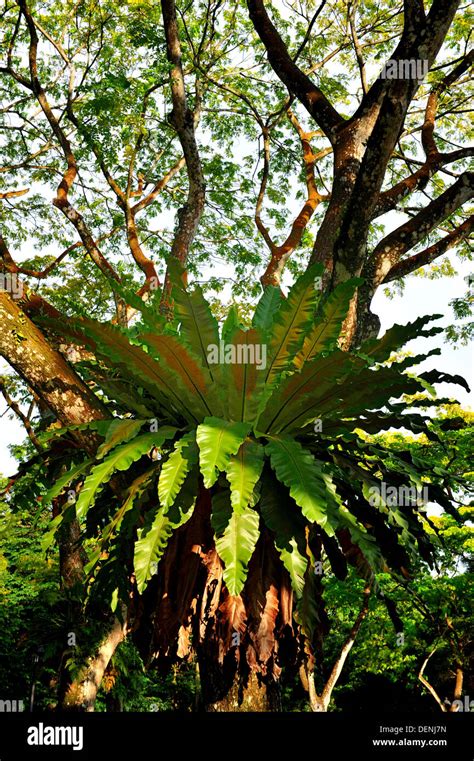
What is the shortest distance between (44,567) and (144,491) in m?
8.81

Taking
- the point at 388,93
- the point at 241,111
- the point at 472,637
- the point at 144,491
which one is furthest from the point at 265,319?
the point at 472,637

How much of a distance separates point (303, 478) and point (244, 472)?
230mm

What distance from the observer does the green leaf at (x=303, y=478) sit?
2.31 m

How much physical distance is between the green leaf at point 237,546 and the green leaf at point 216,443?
0.66 ft

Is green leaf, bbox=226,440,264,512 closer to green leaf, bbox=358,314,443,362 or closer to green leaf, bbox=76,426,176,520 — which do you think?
green leaf, bbox=76,426,176,520

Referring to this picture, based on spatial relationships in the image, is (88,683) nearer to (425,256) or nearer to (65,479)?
(65,479)

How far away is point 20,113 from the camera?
1070cm

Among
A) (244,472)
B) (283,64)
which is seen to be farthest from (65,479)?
(283,64)

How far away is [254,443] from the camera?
266 cm

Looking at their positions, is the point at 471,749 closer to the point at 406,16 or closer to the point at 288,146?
the point at 406,16

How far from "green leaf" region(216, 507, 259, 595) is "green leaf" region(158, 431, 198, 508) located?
24 cm

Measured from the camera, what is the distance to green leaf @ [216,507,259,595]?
2.29 m

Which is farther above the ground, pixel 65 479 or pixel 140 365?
pixel 140 365

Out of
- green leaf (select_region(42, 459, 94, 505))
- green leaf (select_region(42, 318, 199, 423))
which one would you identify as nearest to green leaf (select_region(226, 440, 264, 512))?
green leaf (select_region(42, 318, 199, 423))
